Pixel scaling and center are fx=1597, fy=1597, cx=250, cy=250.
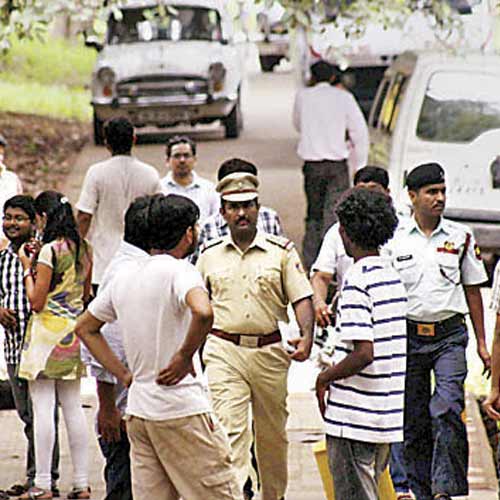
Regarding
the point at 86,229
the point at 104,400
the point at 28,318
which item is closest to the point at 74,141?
the point at 86,229

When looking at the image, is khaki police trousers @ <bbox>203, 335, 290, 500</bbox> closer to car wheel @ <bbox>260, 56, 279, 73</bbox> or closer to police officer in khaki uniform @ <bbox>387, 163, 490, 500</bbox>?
police officer in khaki uniform @ <bbox>387, 163, 490, 500</bbox>

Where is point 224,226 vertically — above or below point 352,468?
above

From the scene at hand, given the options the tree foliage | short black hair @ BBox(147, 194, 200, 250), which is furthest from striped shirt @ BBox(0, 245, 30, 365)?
the tree foliage

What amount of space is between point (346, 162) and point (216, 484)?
26.2 ft

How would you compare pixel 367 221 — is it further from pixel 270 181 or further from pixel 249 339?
pixel 270 181

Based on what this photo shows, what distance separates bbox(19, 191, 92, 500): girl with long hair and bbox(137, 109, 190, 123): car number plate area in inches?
587

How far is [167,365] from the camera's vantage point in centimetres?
633

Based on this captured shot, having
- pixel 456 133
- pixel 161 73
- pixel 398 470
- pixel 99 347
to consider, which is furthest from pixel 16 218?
pixel 161 73

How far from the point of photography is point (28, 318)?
8.60 meters

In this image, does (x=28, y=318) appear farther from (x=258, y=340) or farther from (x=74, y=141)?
(x=74, y=141)

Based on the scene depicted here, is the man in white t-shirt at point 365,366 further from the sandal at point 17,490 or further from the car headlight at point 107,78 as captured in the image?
the car headlight at point 107,78

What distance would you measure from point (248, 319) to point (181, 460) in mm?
1425

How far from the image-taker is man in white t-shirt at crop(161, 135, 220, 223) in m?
10.1

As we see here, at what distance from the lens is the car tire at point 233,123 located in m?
25.1
